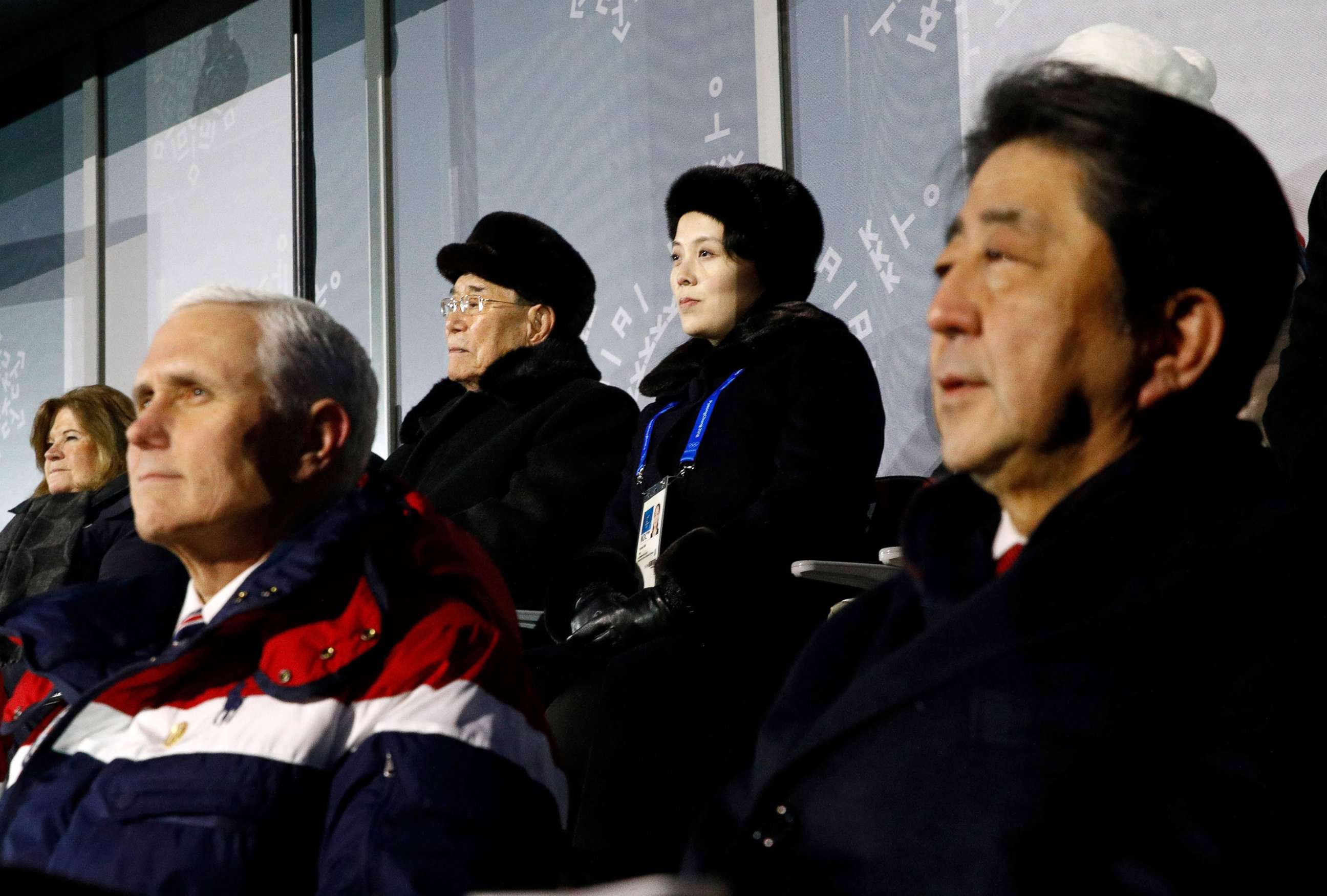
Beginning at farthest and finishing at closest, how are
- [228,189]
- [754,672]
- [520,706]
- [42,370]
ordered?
[42,370] → [228,189] → [754,672] → [520,706]

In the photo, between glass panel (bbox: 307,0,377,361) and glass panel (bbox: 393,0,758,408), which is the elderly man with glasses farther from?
glass panel (bbox: 307,0,377,361)

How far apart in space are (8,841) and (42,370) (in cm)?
717

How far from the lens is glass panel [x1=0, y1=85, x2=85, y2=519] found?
8.46m

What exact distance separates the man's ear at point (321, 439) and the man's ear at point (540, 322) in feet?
7.07

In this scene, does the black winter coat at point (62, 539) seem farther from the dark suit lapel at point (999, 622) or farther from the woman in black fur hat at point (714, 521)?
the dark suit lapel at point (999, 622)

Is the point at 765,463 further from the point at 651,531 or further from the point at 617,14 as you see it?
the point at 617,14

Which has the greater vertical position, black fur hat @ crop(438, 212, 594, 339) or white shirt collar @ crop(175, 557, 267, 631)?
black fur hat @ crop(438, 212, 594, 339)

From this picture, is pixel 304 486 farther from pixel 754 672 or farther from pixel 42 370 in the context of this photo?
pixel 42 370

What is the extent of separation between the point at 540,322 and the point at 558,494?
0.74 m

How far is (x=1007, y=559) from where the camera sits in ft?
4.78

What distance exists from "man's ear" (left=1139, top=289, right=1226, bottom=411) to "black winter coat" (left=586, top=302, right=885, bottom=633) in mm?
1531

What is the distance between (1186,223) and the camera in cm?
139

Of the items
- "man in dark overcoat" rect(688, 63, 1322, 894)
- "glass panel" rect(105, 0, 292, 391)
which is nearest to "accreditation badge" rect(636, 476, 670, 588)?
"man in dark overcoat" rect(688, 63, 1322, 894)

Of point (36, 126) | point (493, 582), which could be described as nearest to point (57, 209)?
point (36, 126)
